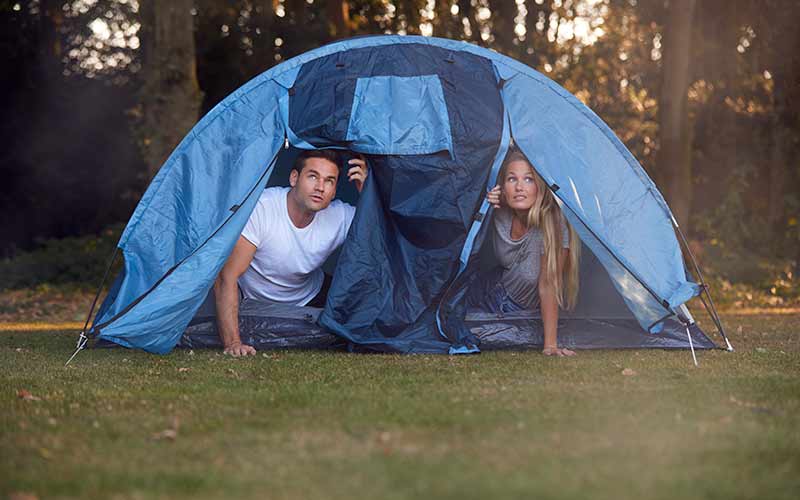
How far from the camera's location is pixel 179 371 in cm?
501

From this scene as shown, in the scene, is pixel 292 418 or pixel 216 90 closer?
pixel 292 418

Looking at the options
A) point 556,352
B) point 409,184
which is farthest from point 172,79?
point 556,352

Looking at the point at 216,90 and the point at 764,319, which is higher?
the point at 216,90

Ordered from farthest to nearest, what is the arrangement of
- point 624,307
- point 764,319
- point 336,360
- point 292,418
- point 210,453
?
point 764,319
point 624,307
point 336,360
point 292,418
point 210,453

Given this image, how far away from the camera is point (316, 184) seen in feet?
19.6

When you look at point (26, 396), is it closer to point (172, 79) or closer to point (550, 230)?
point (550, 230)

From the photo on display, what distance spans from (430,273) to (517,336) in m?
0.73

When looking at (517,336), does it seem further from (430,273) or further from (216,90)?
(216,90)

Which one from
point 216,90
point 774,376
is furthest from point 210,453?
point 216,90

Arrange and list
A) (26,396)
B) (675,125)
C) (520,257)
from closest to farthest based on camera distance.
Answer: (26,396) → (520,257) → (675,125)

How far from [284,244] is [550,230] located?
5.40ft

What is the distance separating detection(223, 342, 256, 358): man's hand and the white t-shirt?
0.58m

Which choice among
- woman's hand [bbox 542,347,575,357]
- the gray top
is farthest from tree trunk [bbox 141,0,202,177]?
woman's hand [bbox 542,347,575,357]

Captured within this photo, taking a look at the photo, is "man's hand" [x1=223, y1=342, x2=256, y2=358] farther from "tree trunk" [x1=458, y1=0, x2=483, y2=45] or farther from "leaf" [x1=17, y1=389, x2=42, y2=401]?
"tree trunk" [x1=458, y1=0, x2=483, y2=45]
